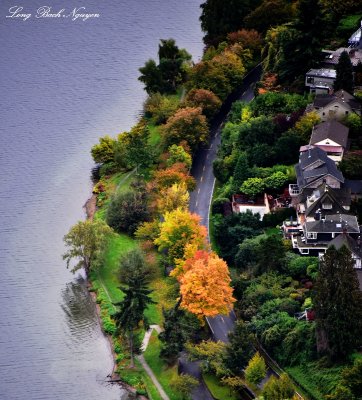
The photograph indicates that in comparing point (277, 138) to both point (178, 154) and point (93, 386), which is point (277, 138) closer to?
point (178, 154)

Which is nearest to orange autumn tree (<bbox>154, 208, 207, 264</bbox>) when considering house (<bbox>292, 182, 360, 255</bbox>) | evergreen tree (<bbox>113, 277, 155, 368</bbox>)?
house (<bbox>292, 182, 360, 255</bbox>)

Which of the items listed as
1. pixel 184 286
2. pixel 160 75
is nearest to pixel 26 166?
pixel 160 75

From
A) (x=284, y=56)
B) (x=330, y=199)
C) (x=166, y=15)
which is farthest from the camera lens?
(x=166, y=15)

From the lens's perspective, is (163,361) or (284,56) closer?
(163,361)

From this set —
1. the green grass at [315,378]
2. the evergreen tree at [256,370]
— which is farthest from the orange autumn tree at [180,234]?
the green grass at [315,378]

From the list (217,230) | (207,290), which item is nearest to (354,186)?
(217,230)

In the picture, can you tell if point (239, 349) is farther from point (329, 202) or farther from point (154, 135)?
point (154, 135)
